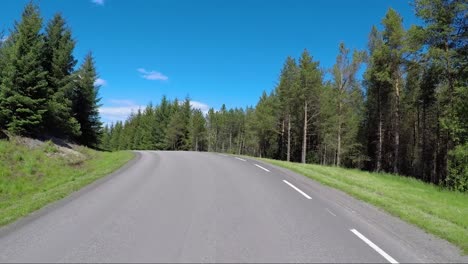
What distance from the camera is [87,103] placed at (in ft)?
132

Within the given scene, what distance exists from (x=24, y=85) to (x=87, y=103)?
15.9 m

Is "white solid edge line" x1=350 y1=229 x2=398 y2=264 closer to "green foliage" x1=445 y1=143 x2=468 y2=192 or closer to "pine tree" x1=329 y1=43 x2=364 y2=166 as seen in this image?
"green foliage" x1=445 y1=143 x2=468 y2=192

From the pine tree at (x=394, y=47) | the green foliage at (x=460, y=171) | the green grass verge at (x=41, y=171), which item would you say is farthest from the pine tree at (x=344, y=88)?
the green grass verge at (x=41, y=171)

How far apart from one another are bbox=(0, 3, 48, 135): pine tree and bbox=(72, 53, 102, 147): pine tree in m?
12.0

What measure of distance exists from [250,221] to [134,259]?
2.84 metres

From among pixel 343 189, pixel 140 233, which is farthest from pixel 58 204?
pixel 343 189

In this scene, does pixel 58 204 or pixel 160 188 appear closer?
pixel 58 204

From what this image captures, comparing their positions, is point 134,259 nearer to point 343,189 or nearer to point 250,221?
point 250,221

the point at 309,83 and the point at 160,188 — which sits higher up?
the point at 309,83

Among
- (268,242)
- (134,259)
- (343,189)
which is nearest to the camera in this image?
(134,259)

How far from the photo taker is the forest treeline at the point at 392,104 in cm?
2231

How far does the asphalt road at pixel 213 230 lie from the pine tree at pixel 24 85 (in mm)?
16685

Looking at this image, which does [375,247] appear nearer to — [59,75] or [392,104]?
[59,75]

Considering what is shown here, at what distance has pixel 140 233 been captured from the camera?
6.39m
